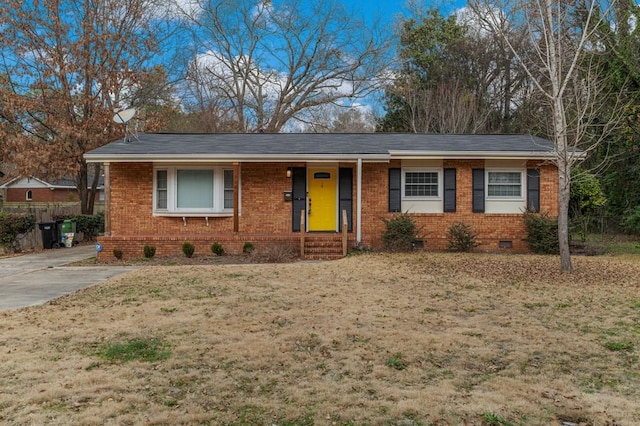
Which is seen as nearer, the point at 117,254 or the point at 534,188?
the point at 117,254

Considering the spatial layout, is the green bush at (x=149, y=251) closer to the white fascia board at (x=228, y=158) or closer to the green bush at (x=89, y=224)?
the white fascia board at (x=228, y=158)

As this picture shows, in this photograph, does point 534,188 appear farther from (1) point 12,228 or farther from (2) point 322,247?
(1) point 12,228

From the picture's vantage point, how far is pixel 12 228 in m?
14.3

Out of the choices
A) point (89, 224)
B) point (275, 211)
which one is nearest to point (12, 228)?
point (89, 224)

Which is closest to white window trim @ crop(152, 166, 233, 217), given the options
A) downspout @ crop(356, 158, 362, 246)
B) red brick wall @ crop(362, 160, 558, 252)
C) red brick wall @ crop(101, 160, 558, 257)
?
red brick wall @ crop(101, 160, 558, 257)

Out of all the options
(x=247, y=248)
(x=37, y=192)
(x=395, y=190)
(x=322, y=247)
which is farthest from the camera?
(x=37, y=192)

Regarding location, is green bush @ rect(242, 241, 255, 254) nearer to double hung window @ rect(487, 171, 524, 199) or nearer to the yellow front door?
the yellow front door

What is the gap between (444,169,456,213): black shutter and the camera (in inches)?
554

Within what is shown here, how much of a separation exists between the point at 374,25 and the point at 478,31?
6.00 meters

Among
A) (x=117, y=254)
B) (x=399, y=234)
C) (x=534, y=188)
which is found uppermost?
(x=534, y=188)

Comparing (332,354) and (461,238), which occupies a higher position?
(461,238)

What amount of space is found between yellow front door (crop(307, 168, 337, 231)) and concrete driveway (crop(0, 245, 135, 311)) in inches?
218

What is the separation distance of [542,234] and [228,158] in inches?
353

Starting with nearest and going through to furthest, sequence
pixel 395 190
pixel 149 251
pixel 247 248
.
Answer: pixel 149 251 < pixel 247 248 < pixel 395 190
